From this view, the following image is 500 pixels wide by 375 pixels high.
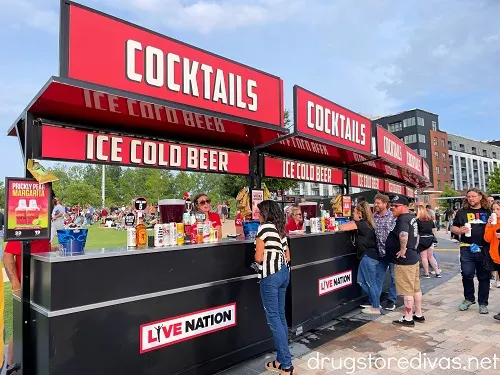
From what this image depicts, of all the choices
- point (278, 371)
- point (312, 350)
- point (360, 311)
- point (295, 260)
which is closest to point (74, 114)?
point (295, 260)

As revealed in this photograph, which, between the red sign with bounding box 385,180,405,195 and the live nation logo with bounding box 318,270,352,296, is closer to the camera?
the live nation logo with bounding box 318,270,352,296

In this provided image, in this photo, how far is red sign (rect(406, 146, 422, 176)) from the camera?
9657 millimetres

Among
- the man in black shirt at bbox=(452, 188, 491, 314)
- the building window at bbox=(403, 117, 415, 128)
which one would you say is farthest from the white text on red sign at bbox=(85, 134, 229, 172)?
the building window at bbox=(403, 117, 415, 128)

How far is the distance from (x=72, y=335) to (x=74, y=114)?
213 cm

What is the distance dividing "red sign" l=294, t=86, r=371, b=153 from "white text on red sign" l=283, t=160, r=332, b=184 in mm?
1133

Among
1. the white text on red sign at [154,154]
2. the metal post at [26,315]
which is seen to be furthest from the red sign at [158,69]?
the metal post at [26,315]

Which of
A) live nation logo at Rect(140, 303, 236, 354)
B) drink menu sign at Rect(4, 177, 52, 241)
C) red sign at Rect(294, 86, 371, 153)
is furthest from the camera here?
red sign at Rect(294, 86, 371, 153)

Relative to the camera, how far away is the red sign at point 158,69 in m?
2.71

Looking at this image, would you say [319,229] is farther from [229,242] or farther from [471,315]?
[471,315]

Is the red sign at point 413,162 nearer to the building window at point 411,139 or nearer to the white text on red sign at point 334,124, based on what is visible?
the white text on red sign at point 334,124

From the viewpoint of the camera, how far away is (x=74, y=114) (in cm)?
356

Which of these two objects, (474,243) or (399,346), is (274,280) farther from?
Answer: (474,243)

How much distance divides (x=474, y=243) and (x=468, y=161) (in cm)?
7881

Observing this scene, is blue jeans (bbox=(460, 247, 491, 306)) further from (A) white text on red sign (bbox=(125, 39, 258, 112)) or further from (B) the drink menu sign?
(B) the drink menu sign
